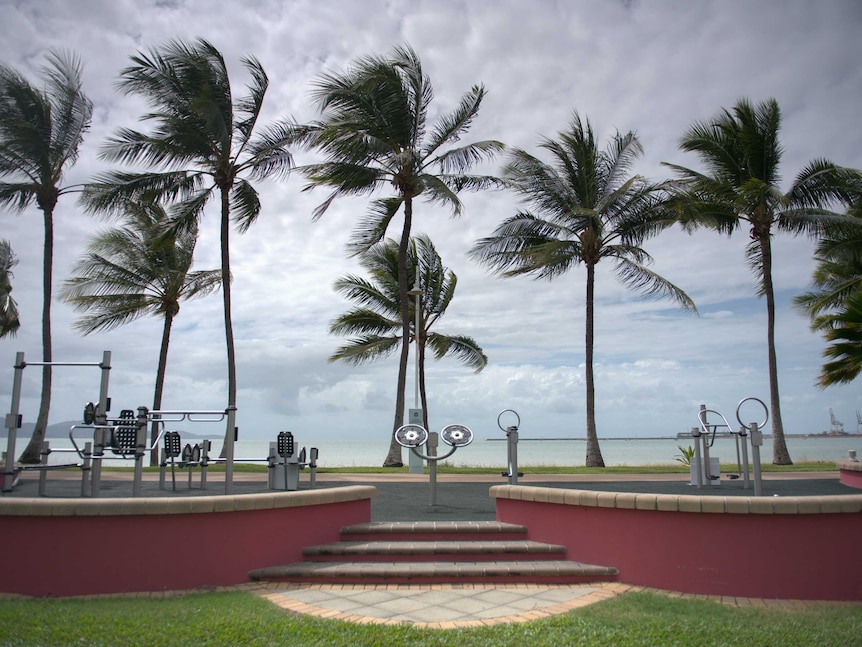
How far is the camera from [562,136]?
19.9m

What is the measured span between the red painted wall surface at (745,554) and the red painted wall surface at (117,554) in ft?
12.3

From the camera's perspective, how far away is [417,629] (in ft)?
15.6

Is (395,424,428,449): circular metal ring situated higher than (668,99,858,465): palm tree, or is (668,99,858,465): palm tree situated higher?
(668,99,858,465): palm tree

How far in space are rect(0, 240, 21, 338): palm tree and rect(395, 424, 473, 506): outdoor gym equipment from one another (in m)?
23.6

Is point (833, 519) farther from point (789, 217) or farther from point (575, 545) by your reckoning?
point (789, 217)

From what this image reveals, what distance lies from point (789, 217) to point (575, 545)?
16351 mm

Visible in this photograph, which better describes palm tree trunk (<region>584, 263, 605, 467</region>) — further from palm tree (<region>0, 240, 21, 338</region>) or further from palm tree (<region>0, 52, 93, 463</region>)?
palm tree (<region>0, 240, 21, 338</region>)

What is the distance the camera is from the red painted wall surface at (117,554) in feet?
20.1

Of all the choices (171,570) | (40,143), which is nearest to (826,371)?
(171,570)

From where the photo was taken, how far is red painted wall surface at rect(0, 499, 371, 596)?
241 inches

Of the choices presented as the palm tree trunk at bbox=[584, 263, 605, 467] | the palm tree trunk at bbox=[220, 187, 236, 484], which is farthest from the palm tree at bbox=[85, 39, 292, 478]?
the palm tree trunk at bbox=[584, 263, 605, 467]

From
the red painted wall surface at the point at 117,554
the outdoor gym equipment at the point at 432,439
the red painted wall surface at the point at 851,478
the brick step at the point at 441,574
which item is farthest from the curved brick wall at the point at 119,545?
the red painted wall surface at the point at 851,478

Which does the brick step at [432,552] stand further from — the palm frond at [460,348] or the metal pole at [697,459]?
the palm frond at [460,348]

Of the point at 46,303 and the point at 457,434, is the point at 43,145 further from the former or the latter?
the point at 457,434
